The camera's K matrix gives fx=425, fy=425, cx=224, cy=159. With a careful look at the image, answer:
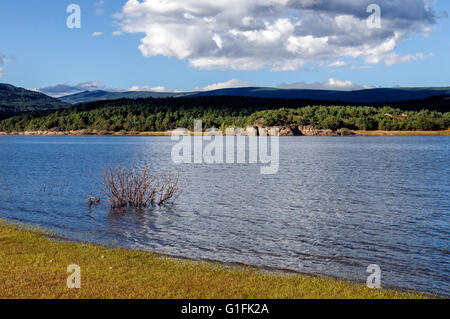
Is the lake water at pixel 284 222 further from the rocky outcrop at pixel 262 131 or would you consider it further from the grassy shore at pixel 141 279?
the rocky outcrop at pixel 262 131

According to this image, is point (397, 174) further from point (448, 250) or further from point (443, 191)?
point (448, 250)

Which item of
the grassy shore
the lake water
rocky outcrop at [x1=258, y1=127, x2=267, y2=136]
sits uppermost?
rocky outcrop at [x1=258, y1=127, x2=267, y2=136]

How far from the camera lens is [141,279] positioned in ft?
37.2

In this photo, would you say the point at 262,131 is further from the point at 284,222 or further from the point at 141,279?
the point at 141,279

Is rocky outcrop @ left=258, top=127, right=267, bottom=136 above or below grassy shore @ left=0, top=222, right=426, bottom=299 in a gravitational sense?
above

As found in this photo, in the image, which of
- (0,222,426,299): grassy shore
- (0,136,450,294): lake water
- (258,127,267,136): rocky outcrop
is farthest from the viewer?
(258,127,267,136): rocky outcrop

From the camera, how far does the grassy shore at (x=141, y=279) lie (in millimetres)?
10242

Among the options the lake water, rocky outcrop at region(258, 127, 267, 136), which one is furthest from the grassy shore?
rocky outcrop at region(258, 127, 267, 136)

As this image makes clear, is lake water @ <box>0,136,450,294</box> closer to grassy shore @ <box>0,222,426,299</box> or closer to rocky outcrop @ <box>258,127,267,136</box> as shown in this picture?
grassy shore @ <box>0,222,426,299</box>

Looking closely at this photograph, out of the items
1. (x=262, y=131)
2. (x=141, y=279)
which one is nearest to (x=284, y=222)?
(x=141, y=279)

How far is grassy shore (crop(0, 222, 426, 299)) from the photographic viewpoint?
10.2 metres

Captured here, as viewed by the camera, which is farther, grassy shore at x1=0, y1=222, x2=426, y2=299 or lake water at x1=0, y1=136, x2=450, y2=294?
lake water at x1=0, y1=136, x2=450, y2=294

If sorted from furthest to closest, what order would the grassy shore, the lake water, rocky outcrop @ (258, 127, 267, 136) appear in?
rocky outcrop @ (258, 127, 267, 136)
the lake water
the grassy shore
